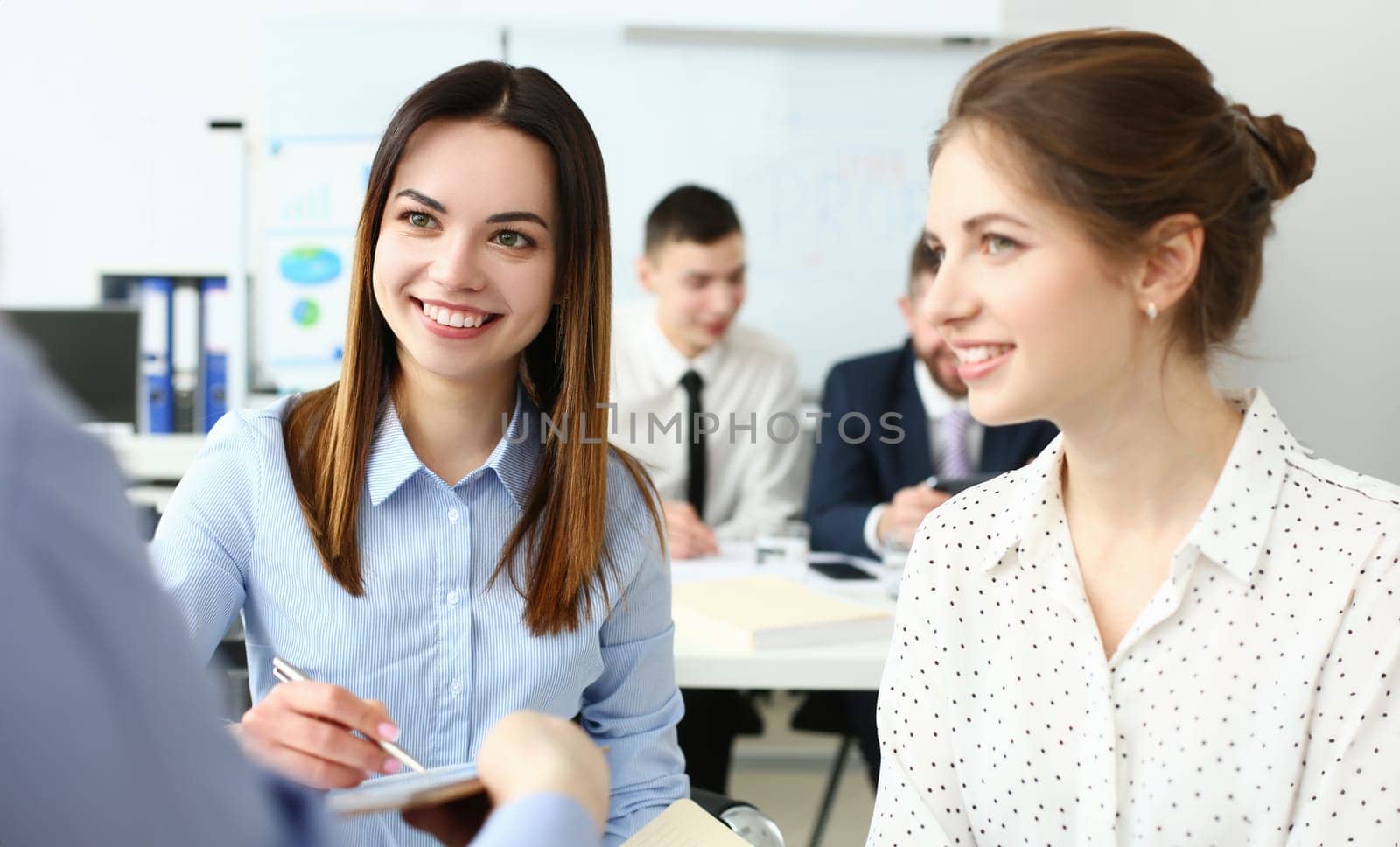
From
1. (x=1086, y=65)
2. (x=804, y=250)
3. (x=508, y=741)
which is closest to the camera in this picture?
(x=508, y=741)

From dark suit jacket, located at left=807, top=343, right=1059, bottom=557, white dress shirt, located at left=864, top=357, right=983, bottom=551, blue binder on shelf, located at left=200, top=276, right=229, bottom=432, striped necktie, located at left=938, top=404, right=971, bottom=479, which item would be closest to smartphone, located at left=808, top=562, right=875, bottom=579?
dark suit jacket, located at left=807, top=343, right=1059, bottom=557

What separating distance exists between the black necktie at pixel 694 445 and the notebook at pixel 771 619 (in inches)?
53.5

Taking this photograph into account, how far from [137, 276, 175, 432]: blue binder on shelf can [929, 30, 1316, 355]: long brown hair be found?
3500 mm

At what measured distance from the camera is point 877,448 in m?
3.19

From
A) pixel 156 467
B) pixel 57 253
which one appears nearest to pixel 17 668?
pixel 156 467

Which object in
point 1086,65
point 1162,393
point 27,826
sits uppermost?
point 1086,65

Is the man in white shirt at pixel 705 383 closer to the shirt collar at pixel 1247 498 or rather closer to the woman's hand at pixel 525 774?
the shirt collar at pixel 1247 498

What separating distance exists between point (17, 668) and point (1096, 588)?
3.49ft

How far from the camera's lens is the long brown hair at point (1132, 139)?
112 centimetres

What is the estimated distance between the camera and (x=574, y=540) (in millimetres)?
1430

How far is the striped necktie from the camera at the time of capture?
311 cm

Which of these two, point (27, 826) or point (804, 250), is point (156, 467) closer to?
point (804, 250)

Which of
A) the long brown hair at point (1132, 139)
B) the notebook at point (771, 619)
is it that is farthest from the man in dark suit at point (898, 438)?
the long brown hair at point (1132, 139)

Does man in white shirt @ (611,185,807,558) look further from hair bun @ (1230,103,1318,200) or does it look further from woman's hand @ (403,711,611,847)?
woman's hand @ (403,711,611,847)
